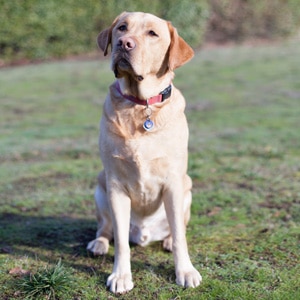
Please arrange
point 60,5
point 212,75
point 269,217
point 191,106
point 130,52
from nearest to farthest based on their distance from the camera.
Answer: point 130,52 < point 269,217 < point 191,106 < point 212,75 < point 60,5

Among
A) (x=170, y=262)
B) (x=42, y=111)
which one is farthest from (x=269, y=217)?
(x=42, y=111)

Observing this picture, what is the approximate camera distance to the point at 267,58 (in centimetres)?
1611

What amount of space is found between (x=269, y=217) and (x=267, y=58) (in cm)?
1224

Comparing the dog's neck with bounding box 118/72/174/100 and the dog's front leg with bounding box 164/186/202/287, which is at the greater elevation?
the dog's neck with bounding box 118/72/174/100

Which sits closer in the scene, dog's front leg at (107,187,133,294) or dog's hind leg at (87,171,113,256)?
dog's front leg at (107,187,133,294)

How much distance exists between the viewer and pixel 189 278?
338cm

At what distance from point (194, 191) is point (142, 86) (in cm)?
227

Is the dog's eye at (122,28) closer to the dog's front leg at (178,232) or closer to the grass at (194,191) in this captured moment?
the dog's front leg at (178,232)

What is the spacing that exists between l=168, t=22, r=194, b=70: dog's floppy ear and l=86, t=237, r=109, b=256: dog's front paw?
1.43 meters

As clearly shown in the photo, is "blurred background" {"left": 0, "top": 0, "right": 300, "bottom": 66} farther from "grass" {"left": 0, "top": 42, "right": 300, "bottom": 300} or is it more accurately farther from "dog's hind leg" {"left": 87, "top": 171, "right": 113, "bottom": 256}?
"dog's hind leg" {"left": 87, "top": 171, "right": 113, "bottom": 256}

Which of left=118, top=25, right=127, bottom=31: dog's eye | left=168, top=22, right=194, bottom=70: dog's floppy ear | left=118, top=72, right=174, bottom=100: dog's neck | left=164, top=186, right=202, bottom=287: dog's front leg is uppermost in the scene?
left=118, top=25, right=127, bottom=31: dog's eye

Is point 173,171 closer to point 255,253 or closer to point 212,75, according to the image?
point 255,253

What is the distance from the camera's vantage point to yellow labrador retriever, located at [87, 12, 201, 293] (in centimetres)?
338

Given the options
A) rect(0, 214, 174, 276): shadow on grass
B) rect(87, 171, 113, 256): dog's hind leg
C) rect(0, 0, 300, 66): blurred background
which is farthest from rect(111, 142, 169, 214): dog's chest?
rect(0, 0, 300, 66): blurred background
